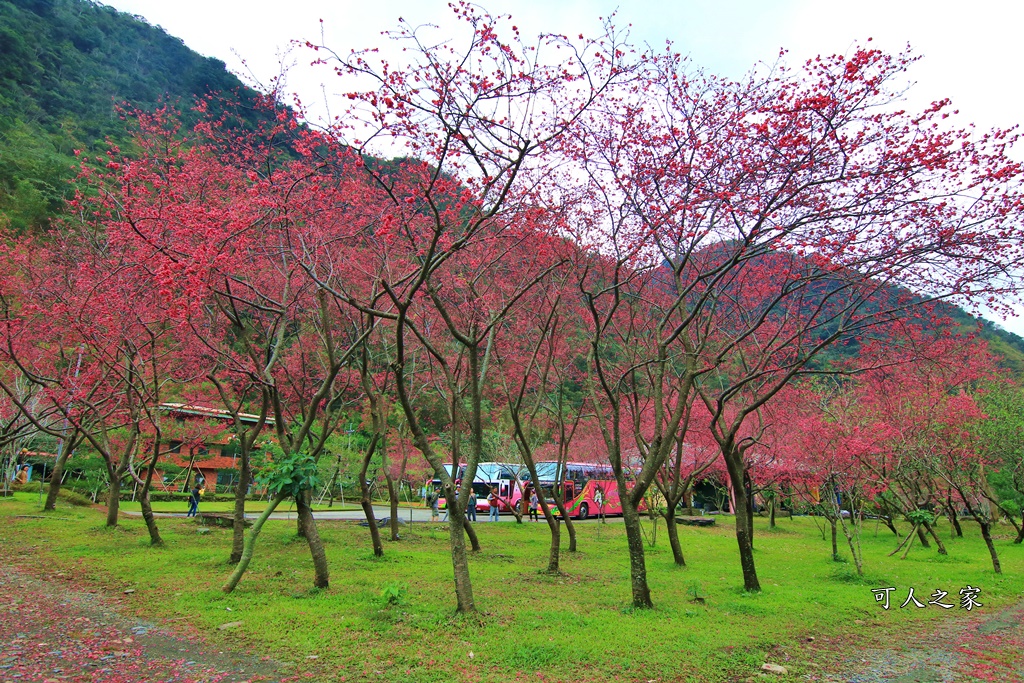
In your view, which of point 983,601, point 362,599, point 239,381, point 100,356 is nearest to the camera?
point 362,599

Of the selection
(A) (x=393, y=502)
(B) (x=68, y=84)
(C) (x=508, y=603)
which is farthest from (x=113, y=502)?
(B) (x=68, y=84)

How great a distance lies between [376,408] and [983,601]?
36.8 ft

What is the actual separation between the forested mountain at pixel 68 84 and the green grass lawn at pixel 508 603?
13.9 m

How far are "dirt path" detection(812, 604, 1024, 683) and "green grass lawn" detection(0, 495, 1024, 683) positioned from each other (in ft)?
1.11

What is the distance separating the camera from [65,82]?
33094mm

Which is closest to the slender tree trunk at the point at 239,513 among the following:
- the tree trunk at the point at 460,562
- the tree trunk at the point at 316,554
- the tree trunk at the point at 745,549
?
the tree trunk at the point at 316,554

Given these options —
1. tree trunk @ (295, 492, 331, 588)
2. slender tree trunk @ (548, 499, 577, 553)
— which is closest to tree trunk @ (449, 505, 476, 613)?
tree trunk @ (295, 492, 331, 588)

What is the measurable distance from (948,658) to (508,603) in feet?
17.0

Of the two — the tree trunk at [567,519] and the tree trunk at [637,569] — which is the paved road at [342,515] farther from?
the tree trunk at [637,569]

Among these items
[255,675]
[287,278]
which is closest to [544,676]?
[255,675]

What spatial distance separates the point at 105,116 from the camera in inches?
1116

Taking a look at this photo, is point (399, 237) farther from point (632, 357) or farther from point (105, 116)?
point (105, 116)

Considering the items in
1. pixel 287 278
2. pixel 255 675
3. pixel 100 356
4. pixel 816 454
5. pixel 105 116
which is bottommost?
pixel 255 675

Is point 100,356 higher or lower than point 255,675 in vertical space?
higher
